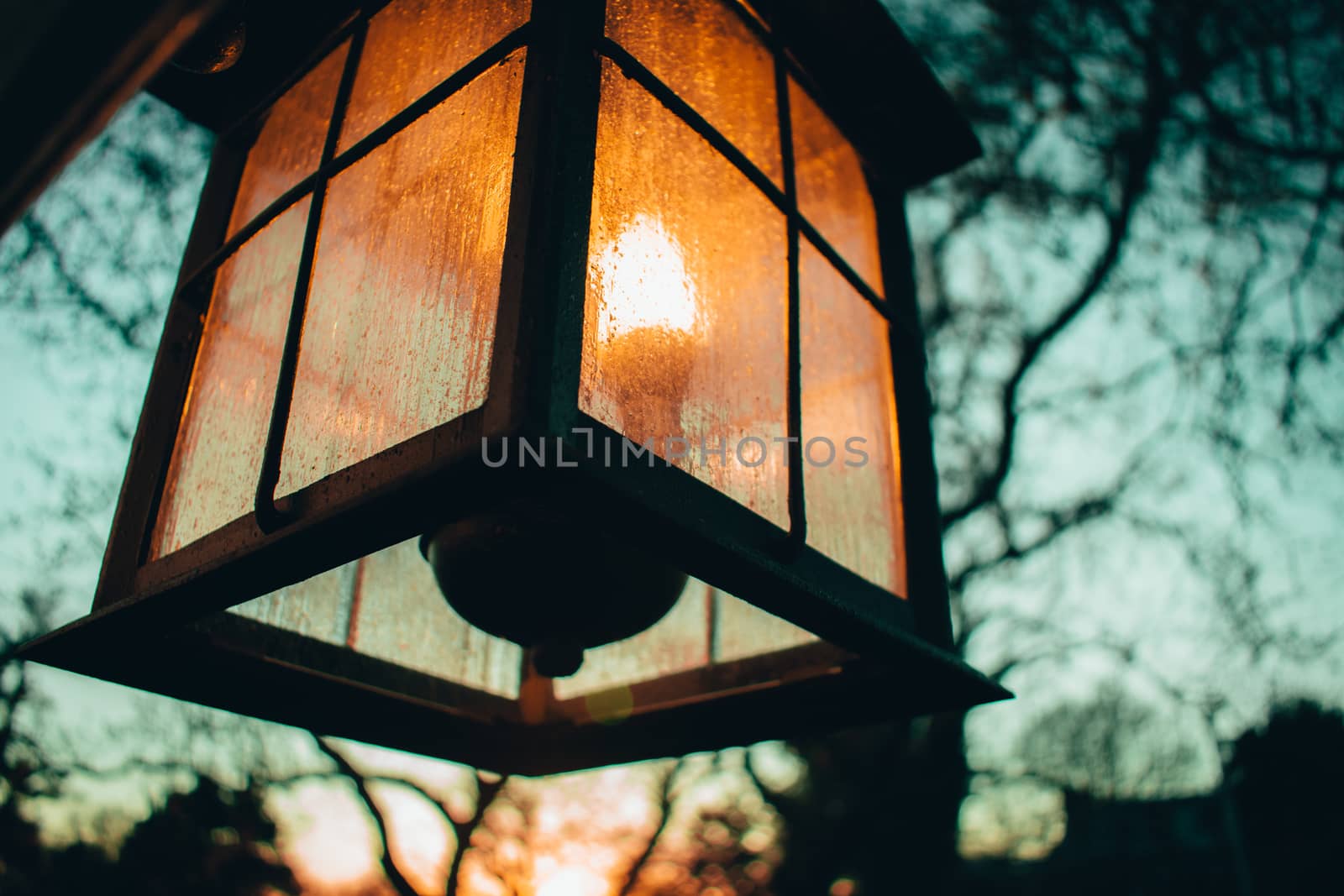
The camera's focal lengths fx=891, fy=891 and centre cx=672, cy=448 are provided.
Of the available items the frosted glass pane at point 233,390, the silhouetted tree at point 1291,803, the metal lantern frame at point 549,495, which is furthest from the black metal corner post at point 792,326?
the silhouetted tree at point 1291,803

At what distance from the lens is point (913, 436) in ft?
5.46

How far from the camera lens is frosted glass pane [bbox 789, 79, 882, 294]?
66.6 inches

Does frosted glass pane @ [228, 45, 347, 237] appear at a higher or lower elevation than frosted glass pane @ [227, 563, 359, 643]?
higher

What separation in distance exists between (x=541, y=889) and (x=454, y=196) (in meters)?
6.02

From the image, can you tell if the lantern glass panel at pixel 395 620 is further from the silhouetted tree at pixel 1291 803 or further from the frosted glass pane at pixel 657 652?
the silhouetted tree at pixel 1291 803

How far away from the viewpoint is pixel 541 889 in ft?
20.1

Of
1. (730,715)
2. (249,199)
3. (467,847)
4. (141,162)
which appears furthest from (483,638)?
(141,162)

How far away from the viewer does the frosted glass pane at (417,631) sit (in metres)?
1.71

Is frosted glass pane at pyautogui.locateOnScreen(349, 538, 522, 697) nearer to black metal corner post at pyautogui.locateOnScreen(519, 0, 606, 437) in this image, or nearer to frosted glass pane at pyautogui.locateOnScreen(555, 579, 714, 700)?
frosted glass pane at pyautogui.locateOnScreen(555, 579, 714, 700)

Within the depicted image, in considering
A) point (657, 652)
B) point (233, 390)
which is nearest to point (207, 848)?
→ point (657, 652)

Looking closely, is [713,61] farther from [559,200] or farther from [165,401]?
[165,401]

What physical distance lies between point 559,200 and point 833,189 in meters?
0.94

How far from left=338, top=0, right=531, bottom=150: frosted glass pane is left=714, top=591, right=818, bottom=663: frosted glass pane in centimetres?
100

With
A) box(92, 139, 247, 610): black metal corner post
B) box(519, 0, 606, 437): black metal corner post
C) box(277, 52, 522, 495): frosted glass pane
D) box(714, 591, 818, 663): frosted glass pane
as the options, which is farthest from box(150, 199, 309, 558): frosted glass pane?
box(714, 591, 818, 663): frosted glass pane
